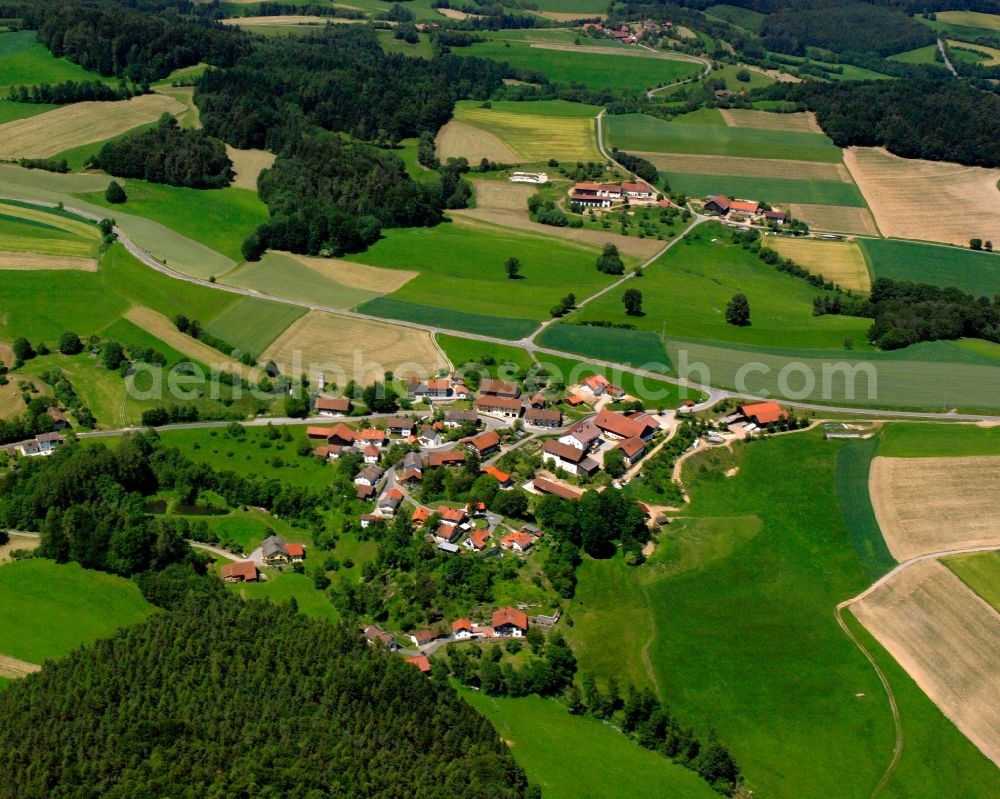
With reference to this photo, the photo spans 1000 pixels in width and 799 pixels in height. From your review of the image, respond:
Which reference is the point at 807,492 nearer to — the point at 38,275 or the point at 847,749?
the point at 847,749

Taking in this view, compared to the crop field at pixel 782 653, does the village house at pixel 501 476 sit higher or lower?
higher

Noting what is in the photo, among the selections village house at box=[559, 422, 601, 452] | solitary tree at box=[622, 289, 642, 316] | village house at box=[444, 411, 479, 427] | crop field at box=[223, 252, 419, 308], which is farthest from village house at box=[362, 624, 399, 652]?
solitary tree at box=[622, 289, 642, 316]

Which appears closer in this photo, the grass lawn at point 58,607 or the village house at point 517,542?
the grass lawn at point 58,607

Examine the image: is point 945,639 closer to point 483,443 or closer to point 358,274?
point 483,443

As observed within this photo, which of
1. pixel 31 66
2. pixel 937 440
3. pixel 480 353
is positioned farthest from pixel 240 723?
pixel 31 66

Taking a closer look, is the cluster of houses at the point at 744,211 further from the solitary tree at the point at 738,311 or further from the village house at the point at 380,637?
the village house at the point at 380,637

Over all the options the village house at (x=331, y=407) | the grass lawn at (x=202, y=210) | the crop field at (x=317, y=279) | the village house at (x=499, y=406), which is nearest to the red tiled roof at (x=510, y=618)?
the village house at (x=499, y=406)
